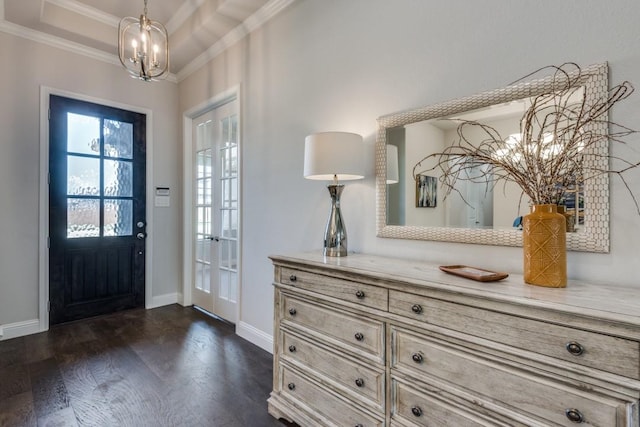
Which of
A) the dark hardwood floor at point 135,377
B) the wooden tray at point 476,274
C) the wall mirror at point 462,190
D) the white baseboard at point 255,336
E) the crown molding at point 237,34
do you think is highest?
the crown molding at point 237,34

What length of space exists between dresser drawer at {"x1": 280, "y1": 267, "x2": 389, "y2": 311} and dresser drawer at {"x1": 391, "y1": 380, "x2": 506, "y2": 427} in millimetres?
350

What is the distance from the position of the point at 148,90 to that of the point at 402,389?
13.4 feet

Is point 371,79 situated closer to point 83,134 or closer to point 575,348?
point 575,348

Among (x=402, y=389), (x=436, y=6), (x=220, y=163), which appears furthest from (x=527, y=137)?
(x=220, y=163)

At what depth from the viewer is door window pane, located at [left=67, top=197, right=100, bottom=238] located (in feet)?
10.8

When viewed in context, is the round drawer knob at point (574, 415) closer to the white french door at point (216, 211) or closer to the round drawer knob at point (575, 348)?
the round drawer knob at point (575, 348)

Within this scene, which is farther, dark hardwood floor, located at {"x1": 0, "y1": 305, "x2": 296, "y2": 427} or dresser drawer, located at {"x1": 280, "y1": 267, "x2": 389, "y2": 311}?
dark hardwood floor, located at {"x1": 0, "y1": 305, "x2": 296, "y2": 427}

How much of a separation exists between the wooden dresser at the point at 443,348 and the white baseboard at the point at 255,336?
83 cm

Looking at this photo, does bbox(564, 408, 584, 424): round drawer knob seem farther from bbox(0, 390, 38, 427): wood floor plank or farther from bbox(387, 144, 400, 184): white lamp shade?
bbox(0, 390, 38, 427): wood floor plank

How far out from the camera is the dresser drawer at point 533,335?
0.86 meters

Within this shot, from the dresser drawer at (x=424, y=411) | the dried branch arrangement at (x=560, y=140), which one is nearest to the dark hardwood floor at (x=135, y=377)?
the dresser drawer at (x=424, y=411)

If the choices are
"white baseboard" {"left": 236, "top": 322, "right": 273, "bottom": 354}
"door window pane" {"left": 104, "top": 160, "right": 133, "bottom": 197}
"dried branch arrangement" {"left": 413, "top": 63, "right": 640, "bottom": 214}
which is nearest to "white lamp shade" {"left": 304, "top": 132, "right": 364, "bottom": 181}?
"dried branch arrangement" {"left": 413, "top": 63, "right": 640, "bottom": 214}

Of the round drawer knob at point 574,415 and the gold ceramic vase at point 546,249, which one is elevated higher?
the gold ceramic vase at point 546,249

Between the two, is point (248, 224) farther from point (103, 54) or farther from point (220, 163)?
point (103, 54)
